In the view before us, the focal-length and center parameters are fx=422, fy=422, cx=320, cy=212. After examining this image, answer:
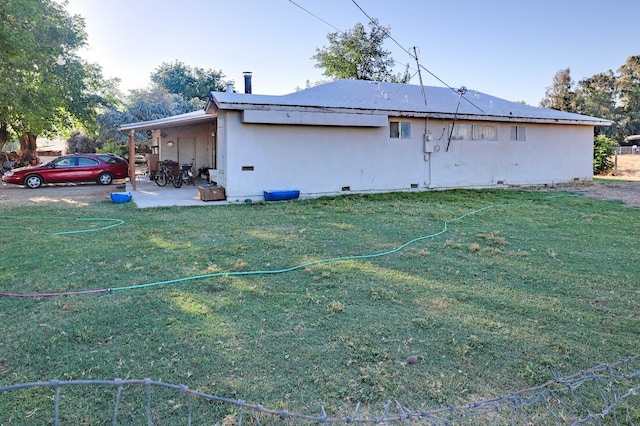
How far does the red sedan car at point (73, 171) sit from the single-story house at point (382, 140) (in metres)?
2.63

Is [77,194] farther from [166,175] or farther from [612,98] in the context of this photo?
[612,98]

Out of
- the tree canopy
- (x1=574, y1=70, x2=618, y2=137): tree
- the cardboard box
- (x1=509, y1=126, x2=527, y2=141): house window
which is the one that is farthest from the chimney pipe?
(x1=574, y1=70, x2=618, y2=137): tree

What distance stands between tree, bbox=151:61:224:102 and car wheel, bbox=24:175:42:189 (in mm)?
20857

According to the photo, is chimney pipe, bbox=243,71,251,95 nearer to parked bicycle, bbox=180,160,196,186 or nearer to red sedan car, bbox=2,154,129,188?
parked bicycle, bbox=180,160,196,186

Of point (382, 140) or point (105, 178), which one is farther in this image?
point (105, 178)

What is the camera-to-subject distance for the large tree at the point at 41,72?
47.3ft

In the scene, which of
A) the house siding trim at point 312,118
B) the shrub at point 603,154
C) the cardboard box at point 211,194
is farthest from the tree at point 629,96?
the cardboard box at point 211,194

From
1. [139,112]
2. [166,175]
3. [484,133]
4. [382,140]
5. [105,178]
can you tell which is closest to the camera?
[382,140]

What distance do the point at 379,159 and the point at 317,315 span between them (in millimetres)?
9721

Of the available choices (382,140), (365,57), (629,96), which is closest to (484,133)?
(382,140)

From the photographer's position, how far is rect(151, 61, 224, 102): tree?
34344 mm

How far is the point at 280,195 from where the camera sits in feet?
36.7

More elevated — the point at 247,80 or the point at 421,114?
the point at 247,80

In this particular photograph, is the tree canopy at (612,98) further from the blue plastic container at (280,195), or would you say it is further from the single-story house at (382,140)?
the blue plastic container at (280,195)
